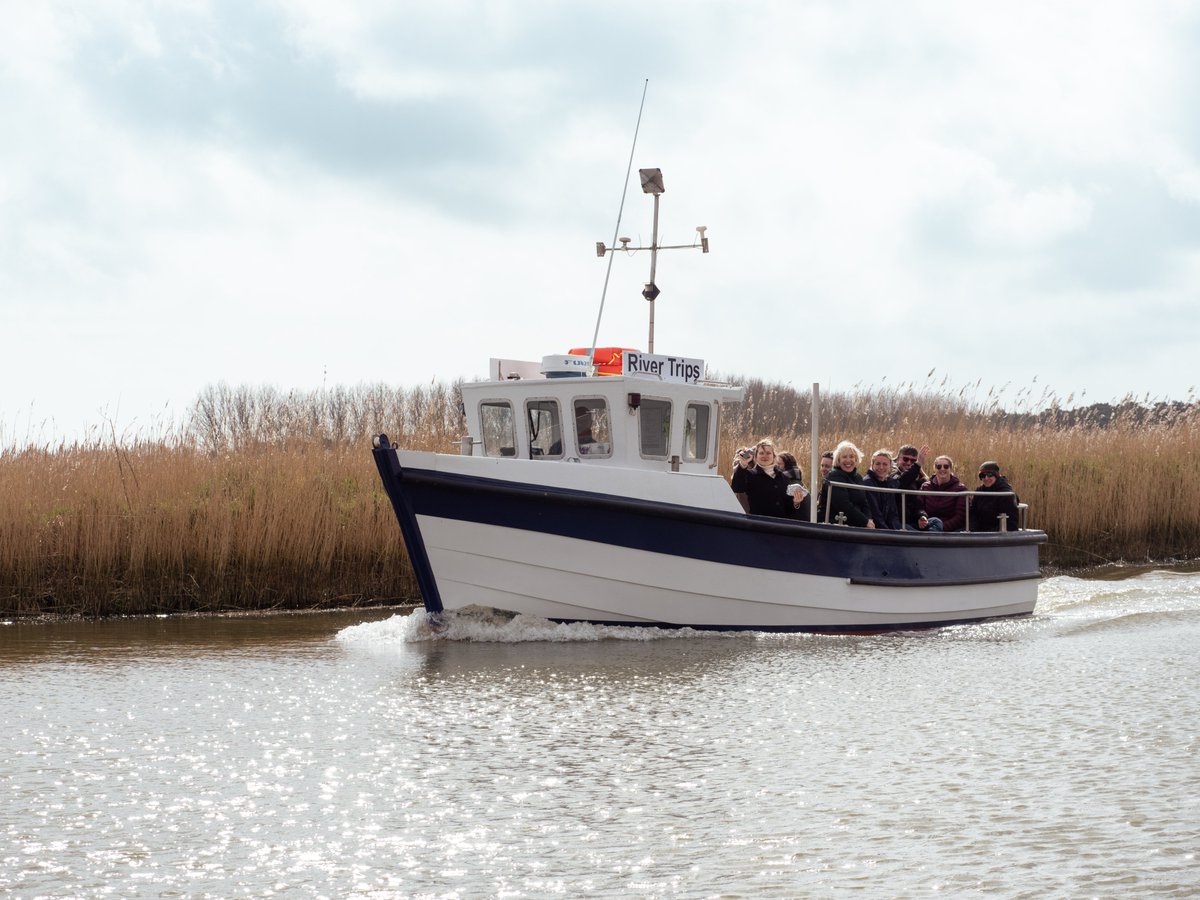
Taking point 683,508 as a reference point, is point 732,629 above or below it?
below

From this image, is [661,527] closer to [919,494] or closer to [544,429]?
[544,429]

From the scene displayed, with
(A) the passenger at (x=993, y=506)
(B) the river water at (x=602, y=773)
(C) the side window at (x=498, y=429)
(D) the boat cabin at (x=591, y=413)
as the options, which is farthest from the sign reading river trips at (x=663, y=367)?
(A) the passenger at (x=993, y=506)

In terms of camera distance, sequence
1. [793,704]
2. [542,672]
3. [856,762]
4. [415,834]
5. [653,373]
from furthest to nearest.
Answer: [653,373]
[542,672]
[793,704]
[856,762]
[415,834]

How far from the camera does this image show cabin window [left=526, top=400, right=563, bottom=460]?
10070 millimetres

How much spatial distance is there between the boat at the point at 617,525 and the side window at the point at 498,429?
0.01 meters

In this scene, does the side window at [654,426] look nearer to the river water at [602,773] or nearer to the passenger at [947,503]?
the river water at [602,773]

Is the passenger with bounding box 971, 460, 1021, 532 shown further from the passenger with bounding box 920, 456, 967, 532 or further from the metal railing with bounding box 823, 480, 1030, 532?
the passenger with bounding box 920, 456, 967, 532

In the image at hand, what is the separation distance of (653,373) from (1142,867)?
7042 millimetres

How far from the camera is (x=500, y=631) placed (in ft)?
31.2

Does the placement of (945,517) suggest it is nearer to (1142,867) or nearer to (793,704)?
(793,704)

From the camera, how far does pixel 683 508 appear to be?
9477 mm

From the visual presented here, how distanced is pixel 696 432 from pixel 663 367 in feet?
2.02

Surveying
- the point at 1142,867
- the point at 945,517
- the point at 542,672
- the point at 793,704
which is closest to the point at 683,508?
the point at 542,672

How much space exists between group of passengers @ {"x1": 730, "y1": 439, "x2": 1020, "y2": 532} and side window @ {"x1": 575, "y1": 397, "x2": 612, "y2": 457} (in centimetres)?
123
